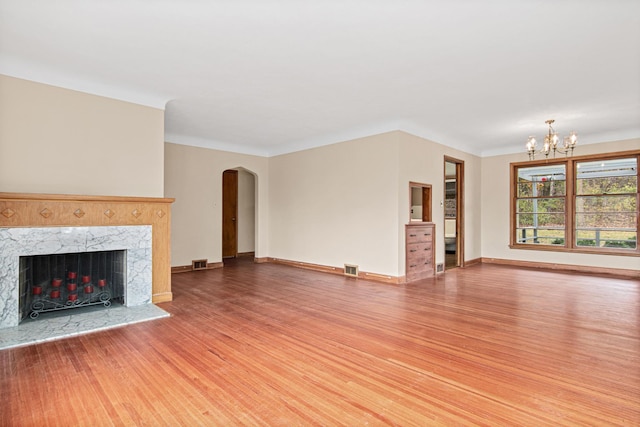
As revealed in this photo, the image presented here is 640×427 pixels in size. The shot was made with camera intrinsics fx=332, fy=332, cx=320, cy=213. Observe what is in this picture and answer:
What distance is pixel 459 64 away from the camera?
348cm

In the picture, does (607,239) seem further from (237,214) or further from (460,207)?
(237,214)

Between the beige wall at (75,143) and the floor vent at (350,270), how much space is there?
344cm

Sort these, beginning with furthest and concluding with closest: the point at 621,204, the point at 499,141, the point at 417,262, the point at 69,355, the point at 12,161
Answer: the point at 499,141 → the point at 621,204 → the point at 417,262 → the point at 12,161 → the point at 69,355

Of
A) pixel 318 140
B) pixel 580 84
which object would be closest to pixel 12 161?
pixel 318 140

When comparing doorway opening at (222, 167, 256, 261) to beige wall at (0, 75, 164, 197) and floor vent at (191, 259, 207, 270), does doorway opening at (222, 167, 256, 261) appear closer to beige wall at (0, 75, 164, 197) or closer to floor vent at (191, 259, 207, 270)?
floor vent at (191, 259, 207, 270)

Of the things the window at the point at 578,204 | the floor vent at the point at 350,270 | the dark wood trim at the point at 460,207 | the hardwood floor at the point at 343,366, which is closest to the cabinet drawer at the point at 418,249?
the floor vent at the point at 350,270

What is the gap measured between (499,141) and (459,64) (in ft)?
14.1

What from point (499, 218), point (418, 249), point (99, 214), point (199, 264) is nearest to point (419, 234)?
point (418, 249)

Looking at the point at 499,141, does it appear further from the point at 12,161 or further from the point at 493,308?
the point at 12,161

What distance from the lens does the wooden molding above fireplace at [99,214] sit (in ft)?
10.8

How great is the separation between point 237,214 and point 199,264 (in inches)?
102

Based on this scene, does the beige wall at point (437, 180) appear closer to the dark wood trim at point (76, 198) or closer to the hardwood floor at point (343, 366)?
the hardwood floor at point (343, 366)

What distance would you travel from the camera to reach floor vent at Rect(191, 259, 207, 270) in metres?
6.71

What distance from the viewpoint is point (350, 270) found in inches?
243
